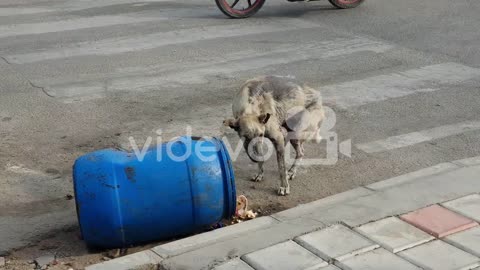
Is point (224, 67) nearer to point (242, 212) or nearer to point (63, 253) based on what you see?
point (242, 212)

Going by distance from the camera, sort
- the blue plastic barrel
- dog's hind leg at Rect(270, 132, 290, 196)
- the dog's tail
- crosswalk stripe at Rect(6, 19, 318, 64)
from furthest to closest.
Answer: crosswalk stripe at Rect(6, 19, 318, 64)
the dog's tail
dog's hind leg at Rect(270, 132, 290, 196)
the blue plastic barrel

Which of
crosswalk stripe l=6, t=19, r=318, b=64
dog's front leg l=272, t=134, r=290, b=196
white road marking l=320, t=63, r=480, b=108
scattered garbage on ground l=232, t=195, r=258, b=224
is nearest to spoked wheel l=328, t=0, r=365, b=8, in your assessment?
crosswalk stripe l=6, t=19, r=318, b=64

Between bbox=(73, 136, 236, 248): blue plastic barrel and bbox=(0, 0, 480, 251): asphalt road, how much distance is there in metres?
0.71

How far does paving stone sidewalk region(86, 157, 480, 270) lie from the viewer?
450 cm

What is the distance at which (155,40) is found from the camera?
995 cm

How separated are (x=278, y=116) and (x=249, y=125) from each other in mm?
460

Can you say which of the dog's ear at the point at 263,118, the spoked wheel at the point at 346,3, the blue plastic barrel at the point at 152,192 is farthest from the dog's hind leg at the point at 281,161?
the spoked wheel at the point at 346,3

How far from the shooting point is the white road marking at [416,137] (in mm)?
6609

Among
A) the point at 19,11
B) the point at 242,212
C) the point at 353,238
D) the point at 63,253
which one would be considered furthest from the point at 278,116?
the point at 19,11

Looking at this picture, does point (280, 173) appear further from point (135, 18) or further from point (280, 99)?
point (135, 18)

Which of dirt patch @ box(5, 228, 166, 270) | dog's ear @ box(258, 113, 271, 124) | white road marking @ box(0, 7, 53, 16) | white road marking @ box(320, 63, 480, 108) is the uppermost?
white road marking @ box(0, 7, 53, 16)

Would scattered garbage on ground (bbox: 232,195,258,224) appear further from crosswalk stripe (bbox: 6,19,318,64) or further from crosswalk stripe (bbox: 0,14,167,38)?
crosswalk stripe (bbox: 0,14,167,38)

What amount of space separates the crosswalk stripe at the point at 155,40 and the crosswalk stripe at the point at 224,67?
2.90 feet

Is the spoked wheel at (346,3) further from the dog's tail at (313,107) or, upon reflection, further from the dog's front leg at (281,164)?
the dog's front leg at (281,164)
